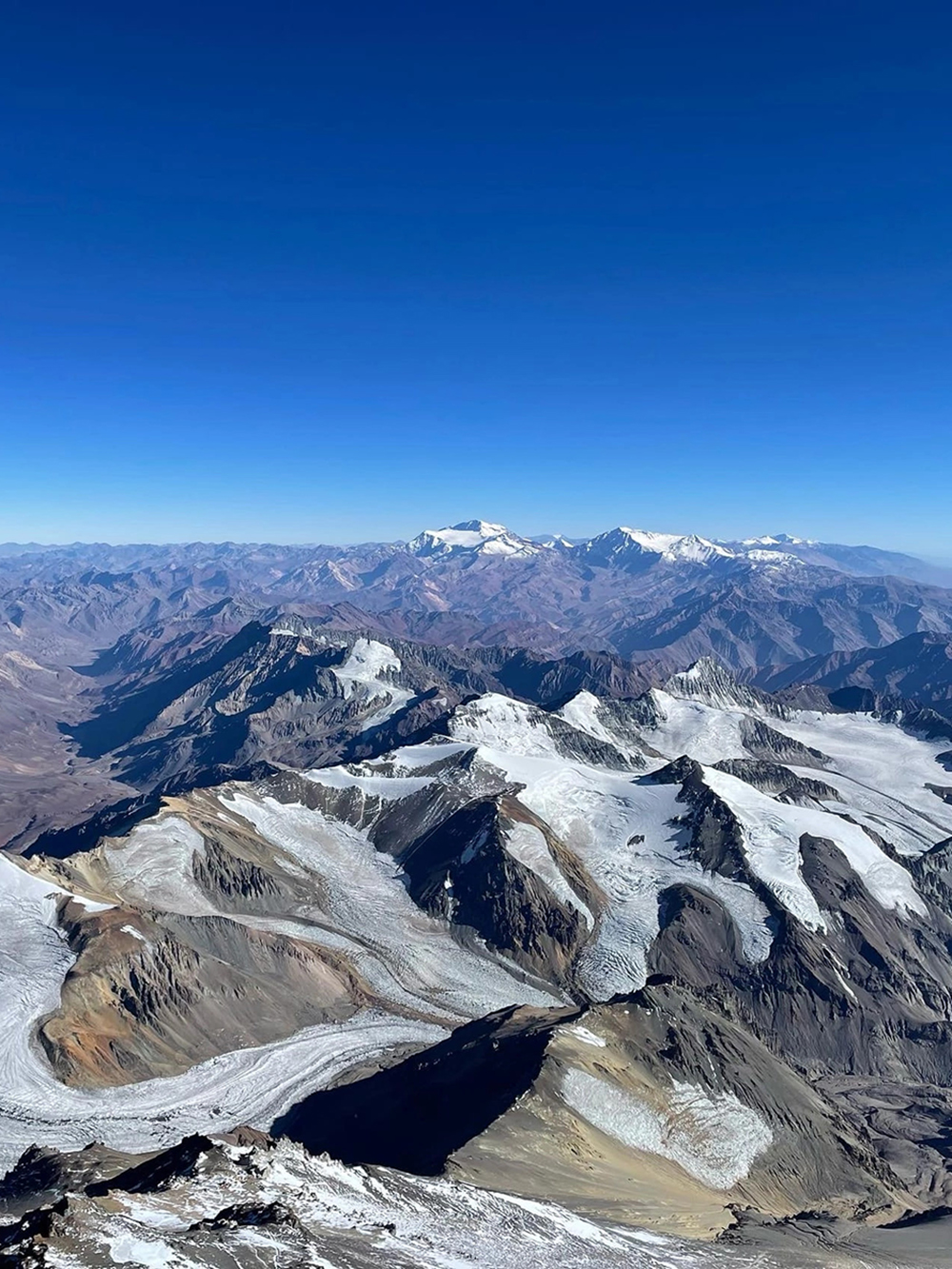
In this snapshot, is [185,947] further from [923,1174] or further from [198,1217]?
[923,1174]

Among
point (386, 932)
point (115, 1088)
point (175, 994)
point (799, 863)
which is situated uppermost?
point (799, 863)

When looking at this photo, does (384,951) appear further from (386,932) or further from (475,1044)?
(475,1044)

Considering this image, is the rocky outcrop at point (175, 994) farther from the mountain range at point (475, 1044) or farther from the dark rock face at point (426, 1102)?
the dark rock face at point (426, 1102)

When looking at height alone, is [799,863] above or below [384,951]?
above

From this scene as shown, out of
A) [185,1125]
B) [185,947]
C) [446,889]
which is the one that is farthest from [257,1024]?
[446,889]

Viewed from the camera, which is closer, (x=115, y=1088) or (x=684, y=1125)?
(x=684, y=1125)

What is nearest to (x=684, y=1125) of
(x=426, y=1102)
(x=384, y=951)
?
(x=426, y=1102)

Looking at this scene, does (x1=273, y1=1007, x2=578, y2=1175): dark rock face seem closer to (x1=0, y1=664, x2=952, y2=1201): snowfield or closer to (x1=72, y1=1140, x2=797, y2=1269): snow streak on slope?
(x1=0, y1=664, x2=952, y2=1201): snowfield

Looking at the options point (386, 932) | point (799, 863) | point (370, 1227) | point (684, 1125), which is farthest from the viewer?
point (799, 863)

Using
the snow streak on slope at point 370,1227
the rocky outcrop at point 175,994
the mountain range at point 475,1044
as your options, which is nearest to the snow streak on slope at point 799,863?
the mountain range at point 475,1044

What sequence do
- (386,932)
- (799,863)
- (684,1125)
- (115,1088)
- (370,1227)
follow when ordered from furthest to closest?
(799,863) → (386,932) → (115,1088) → (684,1125) → (370,1227)

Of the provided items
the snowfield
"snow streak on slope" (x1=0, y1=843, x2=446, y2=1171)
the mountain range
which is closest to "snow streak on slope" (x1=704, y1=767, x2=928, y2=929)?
the snowfield
